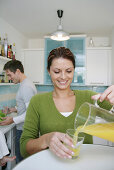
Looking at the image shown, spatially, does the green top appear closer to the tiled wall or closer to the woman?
the woman

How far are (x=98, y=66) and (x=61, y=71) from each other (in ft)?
7.98

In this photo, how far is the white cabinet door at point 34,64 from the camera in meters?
3.50

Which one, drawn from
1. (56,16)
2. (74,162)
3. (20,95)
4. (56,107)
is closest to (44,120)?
(56,107)

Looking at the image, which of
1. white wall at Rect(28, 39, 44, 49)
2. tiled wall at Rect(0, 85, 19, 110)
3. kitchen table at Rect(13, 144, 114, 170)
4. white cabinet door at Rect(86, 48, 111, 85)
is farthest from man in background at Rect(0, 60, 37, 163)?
white wall at Rect(28, 39, 44, 49)

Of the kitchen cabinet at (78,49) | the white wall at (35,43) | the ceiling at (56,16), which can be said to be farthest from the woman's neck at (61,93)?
the white wall at (35,43)

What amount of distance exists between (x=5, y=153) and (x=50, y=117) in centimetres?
112

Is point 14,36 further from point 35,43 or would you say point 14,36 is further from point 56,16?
point 56,16

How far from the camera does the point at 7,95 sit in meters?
2.88

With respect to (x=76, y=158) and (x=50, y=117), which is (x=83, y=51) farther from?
(x=76, y=158)

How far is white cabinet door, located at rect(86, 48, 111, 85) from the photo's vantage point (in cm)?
328

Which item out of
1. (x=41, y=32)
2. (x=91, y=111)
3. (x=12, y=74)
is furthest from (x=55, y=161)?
(x=41, y=32)

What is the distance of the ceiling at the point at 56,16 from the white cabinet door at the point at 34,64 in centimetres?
44

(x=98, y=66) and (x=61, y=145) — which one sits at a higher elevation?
(x=98, y=66)

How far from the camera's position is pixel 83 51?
3.30 metres
